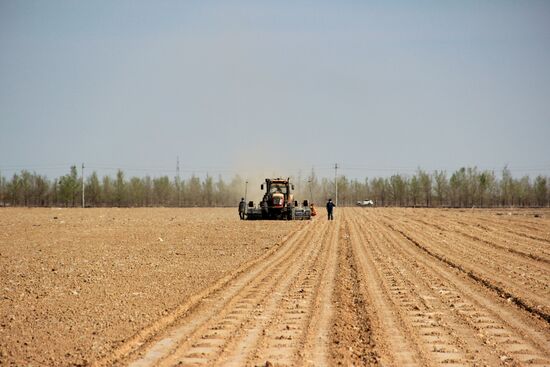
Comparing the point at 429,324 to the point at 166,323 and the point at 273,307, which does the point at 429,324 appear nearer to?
the point at 273,307

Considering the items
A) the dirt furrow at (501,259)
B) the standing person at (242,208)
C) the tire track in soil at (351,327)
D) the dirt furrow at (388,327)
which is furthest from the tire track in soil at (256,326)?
the standing person at (242,208)

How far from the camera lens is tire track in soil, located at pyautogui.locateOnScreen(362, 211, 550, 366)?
7.33 meters

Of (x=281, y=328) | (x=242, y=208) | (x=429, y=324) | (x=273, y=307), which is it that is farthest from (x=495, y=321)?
(x=242, y=208)

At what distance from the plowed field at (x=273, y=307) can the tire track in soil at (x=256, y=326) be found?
3 cm

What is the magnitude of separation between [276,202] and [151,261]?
21.0 meters

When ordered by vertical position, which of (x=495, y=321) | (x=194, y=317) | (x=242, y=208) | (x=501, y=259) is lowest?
(x=495, y=321)

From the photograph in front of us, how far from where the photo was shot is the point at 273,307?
9914 mm

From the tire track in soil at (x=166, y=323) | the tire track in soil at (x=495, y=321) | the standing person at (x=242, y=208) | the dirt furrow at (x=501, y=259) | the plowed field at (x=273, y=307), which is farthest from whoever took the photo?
the standing person at (x=242, y=208)

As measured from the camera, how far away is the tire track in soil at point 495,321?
733cm

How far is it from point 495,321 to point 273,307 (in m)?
3.46

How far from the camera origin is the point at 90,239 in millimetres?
23938

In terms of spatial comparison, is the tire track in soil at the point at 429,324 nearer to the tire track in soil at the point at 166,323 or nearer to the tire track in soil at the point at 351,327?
the tire track in soil at the point at 351,327

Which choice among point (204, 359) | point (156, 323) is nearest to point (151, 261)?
point (156, 323)

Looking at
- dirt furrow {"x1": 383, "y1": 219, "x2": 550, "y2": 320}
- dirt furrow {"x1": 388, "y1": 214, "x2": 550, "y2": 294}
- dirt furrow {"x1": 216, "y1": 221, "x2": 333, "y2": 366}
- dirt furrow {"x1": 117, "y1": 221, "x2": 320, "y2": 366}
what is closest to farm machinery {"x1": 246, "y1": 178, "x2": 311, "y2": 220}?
dirt furrow {"x1": 388, "y1": 214, "x2": 550, "y2": 294}
